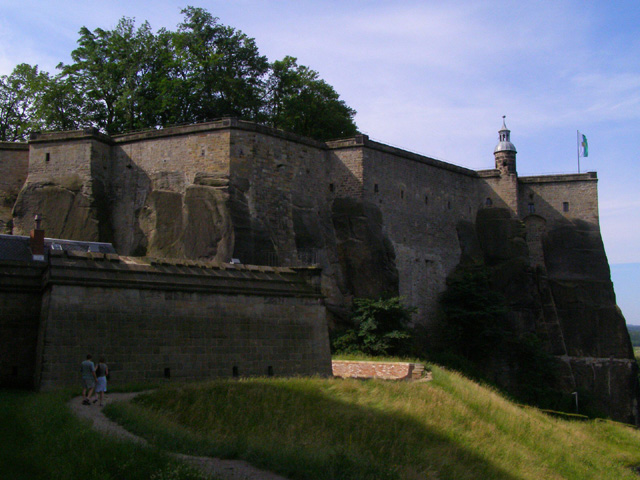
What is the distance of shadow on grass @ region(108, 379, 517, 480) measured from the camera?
502 inches

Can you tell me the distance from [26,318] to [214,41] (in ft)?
104

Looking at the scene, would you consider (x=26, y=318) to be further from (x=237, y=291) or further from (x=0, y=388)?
(x=237, y=291)

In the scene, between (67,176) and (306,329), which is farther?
(67,176)

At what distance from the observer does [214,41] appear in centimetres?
4762

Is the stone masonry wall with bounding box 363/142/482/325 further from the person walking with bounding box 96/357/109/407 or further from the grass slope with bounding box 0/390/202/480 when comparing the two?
the grass slope with bounding box 0/390/202/480

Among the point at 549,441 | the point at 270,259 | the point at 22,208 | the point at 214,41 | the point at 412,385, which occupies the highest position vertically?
the point at 214,41

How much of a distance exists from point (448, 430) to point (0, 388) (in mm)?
12054

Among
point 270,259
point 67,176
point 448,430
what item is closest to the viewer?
point 448,430

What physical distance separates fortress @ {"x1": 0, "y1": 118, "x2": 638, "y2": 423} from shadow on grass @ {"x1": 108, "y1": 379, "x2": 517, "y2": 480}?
10356 millimetres

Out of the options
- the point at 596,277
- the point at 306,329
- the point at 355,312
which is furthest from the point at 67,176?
the point at 596,277

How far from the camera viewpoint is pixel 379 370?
28.8 metres

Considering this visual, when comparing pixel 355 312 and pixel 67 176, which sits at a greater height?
pixel 67 176

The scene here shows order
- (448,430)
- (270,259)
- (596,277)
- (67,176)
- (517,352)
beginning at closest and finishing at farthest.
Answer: (448,430) < (270,259) < (67,176) < (517,352) < (596,277)

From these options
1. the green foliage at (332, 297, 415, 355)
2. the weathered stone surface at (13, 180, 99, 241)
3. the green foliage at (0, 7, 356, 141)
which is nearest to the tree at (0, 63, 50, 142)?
the green foliage at (0, 7, 356, 141)
